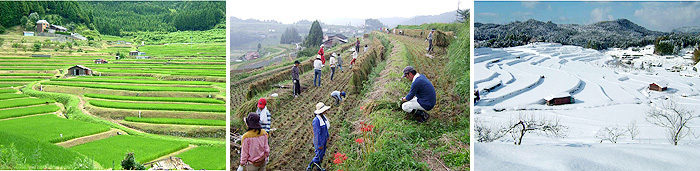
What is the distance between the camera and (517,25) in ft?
32.6

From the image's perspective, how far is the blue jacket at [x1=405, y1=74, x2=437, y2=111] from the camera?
172 inches

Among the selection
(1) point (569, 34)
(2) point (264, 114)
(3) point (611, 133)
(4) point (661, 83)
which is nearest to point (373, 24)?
(2) point (264, 114)

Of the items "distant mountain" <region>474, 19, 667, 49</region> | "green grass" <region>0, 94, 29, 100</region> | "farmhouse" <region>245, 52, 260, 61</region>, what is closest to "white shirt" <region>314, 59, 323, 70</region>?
"farmhouse" <region>245, 52, 260, 61</region>

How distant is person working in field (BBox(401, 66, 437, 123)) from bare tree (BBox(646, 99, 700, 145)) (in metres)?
3.88

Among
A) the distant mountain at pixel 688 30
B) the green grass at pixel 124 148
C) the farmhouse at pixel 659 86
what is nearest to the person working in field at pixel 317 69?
the green grass at pixel 124 148


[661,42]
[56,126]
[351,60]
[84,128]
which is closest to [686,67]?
[661,42]

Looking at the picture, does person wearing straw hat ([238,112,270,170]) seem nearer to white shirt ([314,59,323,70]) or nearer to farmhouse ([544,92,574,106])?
white shirt ([314,59,323,70])

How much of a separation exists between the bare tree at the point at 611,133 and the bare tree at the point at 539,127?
482 mm

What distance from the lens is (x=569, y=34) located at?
9844mm

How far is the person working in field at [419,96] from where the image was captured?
4383 mm

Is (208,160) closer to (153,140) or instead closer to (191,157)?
(191,157)

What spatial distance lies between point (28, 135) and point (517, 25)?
10556 mm

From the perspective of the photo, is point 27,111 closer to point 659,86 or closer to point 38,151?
point 38,151

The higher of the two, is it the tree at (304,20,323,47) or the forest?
the forest
